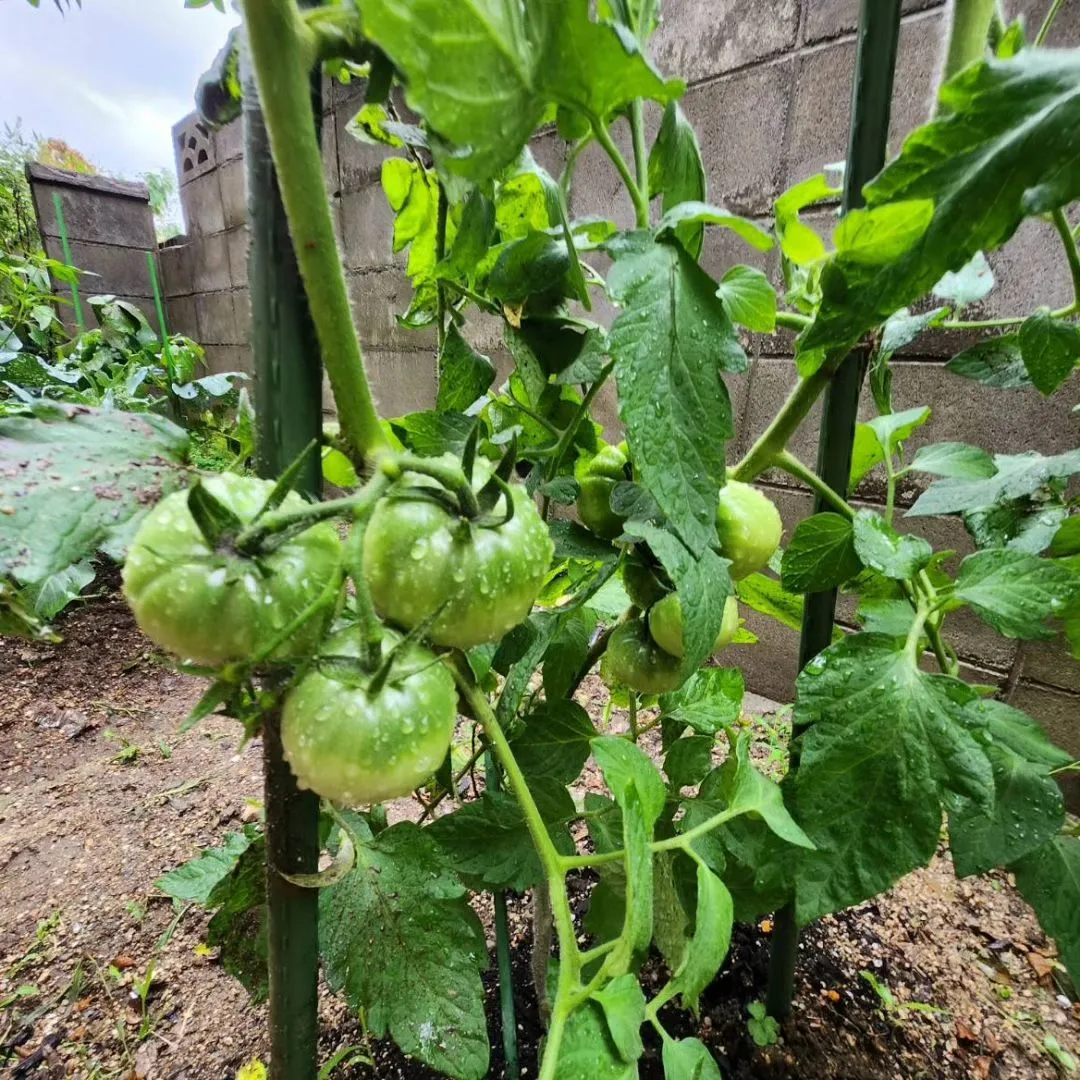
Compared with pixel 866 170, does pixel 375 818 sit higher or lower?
lower

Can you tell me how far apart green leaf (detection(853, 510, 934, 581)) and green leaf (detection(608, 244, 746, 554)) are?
18 cm

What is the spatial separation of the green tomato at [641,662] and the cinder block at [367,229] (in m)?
1.80

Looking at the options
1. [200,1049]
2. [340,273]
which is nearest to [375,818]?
[200,1049]

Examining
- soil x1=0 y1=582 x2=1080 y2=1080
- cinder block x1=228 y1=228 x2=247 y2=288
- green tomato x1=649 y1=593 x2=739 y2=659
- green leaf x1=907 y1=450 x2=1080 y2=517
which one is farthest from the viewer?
cinder block x1=228 y1=228 x2=247 y2=288

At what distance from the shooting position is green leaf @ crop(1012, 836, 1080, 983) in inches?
22.3

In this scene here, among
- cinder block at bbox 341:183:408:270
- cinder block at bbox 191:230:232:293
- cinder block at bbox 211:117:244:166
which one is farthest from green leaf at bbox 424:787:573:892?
cinder block at bbox 191:230:232:293

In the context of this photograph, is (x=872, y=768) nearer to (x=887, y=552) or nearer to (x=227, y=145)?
(x=887, y=552)

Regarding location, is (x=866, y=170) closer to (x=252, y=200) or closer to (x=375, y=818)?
(x=252, y=200)

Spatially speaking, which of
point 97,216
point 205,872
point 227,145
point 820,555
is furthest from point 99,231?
point 820,555

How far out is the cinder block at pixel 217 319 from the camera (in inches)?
131

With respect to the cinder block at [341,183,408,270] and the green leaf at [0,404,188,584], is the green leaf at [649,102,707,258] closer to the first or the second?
the green leaf at [0,404,188,584]

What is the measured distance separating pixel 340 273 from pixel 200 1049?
889 mm

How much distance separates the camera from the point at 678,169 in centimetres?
48

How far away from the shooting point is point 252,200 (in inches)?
13.7
